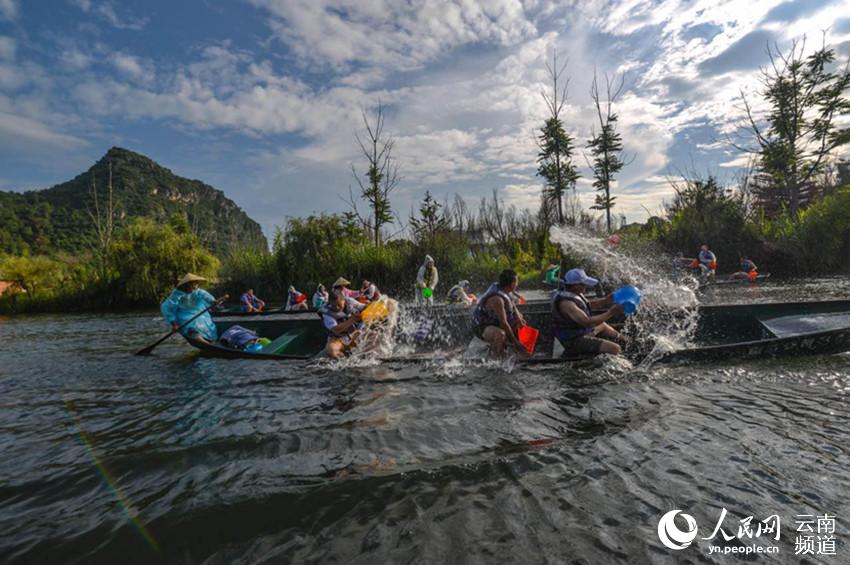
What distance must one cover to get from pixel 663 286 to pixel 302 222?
20.6 meters

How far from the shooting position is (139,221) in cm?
3027

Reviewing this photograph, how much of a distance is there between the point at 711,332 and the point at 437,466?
666 cm

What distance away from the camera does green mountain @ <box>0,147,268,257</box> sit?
59.8m

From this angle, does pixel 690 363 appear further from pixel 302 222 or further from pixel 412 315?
pixel 302 222

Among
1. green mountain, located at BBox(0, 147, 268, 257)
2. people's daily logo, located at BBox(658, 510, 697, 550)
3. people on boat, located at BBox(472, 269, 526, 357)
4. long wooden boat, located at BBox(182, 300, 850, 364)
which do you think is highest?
green mountain, located at BBox(0, 147, 268, 257)

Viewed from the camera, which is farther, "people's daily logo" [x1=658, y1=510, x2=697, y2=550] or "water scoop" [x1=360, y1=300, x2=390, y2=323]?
"water scoop" [x1=360, y1=300, x2=390, y2=323]

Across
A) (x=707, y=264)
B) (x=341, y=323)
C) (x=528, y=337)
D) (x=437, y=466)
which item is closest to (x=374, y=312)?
(x=341, y=323)

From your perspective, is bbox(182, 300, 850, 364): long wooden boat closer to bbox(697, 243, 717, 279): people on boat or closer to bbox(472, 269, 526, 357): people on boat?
bbox(472, 269, 526, 357): people on boat

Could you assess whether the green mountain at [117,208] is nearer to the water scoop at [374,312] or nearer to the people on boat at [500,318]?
the water scoop at [374,312]

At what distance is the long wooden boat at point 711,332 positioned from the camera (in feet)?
18.9

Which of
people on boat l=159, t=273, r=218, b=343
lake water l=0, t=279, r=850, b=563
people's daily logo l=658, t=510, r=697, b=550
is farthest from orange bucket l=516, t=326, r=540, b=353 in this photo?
people on boat l=159, t=273, r=218, b=343

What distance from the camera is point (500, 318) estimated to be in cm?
647

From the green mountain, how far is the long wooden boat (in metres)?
19.3

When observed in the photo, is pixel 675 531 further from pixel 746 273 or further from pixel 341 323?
pixel 746 273
